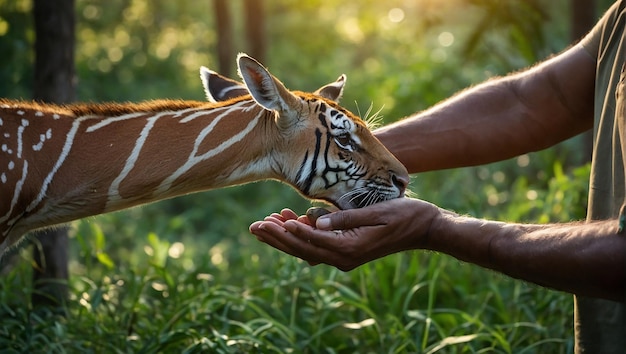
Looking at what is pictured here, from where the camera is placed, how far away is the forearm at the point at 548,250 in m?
Result: 2.74

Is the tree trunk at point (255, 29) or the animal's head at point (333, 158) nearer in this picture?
the animal's head at point (333, 158)

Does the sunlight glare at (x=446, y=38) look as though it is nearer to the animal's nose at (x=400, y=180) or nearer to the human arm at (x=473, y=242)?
the animal's nose at (x=400, y=180)

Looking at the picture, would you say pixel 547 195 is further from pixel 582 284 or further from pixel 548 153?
pixel 582 284

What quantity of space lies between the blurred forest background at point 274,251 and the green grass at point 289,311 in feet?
0.05

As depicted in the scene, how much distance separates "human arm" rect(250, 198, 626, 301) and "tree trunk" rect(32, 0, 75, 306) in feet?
8.48

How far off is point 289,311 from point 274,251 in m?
1.02

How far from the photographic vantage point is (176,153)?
3852 mm

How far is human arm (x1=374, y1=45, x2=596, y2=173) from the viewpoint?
163 inches

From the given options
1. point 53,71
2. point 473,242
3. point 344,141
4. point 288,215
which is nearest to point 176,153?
point 288,215

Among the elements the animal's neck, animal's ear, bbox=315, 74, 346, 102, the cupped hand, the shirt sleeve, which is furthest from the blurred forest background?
the shirt sleeve

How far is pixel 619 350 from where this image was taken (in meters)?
3.33

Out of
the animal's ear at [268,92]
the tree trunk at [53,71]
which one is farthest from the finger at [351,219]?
the tree trunk at [53,71]

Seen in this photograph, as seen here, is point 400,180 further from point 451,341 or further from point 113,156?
point 113,156

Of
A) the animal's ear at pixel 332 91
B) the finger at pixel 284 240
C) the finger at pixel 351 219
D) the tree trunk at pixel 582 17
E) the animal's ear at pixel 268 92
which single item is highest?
the tree trunk at pixel 582 17
